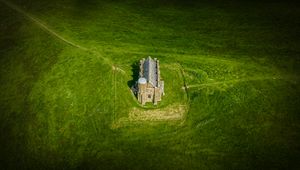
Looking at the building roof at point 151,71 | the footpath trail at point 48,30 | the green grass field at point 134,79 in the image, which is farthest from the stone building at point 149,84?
the footpath trail at point 48,30

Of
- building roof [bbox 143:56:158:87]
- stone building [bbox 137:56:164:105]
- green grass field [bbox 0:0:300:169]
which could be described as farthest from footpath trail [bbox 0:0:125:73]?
stone building [bbox 137:56:164:105]

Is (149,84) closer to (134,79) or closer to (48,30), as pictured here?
(134,79)

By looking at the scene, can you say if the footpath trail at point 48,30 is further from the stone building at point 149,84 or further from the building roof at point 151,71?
the stone building at point 149,84

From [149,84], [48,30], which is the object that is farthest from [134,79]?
[48,30]

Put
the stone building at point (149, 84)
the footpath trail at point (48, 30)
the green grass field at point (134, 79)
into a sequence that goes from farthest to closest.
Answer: the footpath trail at point (48, 30)
the stone building at point (149, 84)
the green grass field at point (134, 79)

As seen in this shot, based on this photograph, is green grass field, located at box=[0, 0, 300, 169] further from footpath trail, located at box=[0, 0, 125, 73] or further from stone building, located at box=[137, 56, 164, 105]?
stone building, located at box=[137, 56, 164, 105]

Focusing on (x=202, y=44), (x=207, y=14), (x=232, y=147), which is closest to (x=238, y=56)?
(x=202, y=44)

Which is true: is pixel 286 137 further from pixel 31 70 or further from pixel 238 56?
pixel 31 70
